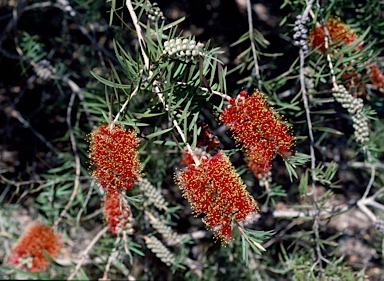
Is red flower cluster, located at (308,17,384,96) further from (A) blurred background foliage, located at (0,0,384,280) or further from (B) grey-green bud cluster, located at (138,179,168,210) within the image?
(B) grey-green bud cluster, located at (138,179,168,210)

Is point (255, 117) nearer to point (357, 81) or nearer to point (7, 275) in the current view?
point (357, 81)

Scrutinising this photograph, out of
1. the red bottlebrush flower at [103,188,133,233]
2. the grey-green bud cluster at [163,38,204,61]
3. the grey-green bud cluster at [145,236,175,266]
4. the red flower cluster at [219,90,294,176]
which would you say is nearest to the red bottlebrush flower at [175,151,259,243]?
the red flower cluster at [219,90,294,176]

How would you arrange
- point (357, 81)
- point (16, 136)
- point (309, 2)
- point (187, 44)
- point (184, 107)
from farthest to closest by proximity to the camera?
point (16, 136) < point (357, 81) < point (309, 2) < point (184, 107) < point (187, 44)

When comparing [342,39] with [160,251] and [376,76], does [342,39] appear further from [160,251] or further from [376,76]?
[160,251]

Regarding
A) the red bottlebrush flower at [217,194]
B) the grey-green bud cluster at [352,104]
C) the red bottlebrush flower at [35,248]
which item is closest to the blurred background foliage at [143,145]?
the red bottlebrush flower at [35,248]

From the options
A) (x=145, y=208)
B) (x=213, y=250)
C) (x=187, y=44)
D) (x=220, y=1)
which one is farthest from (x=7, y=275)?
(x=220, y=1)
